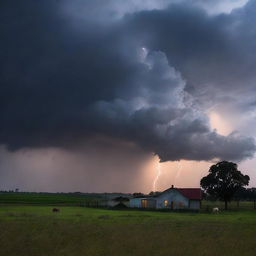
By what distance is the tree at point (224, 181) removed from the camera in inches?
3856

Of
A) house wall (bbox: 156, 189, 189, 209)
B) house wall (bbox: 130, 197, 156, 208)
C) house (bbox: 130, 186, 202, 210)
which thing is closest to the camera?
house (bbox: 130, 186, 202, 210)

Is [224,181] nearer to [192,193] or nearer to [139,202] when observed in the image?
[192,193]

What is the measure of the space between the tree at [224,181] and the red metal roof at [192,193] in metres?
7.84

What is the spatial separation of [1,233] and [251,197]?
605 feet

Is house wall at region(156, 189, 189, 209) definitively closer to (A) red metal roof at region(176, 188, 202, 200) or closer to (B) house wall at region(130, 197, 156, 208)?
(A) red metal roof at region(176, 188, 202, 200)

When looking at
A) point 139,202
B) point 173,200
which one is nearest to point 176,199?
point 173,200

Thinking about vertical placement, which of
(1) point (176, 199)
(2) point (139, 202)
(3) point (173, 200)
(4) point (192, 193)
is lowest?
(2) point (139, 202)

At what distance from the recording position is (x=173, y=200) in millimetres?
90500

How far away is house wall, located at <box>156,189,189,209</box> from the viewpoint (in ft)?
294

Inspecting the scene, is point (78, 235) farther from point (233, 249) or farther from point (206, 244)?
point (233, 249)

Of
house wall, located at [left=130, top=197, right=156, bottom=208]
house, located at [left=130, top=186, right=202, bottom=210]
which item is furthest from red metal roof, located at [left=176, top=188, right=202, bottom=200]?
house wall, located at [left=130, top=197, right=156, bottom=208]

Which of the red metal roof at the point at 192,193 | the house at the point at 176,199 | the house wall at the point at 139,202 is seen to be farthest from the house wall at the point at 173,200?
the house wall at the point at 139,202

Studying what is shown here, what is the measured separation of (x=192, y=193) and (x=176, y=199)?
4.12 meters

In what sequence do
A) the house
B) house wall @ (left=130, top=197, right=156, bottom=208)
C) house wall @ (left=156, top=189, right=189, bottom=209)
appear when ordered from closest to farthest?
the house
house wall @ (left=156, top=189, right=189, bottom=209)
house wall @ (left=130, top=197, right=156, bottom=208)
